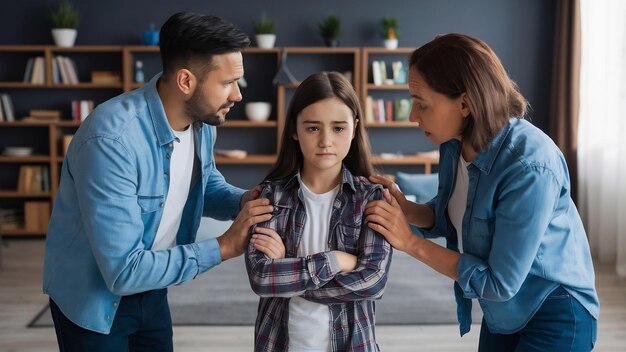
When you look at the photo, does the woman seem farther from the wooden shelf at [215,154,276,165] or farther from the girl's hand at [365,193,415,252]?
the wooden shelf at [215,154,276,165]

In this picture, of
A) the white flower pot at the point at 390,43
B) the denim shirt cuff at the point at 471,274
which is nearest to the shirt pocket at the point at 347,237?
the denim shirt cuff at the point at 471,274

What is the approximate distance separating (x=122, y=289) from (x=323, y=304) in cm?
49

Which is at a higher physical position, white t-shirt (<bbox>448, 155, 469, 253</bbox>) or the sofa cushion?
white t-shirt (<bbox>448, 155, 469, 253</bbox>)

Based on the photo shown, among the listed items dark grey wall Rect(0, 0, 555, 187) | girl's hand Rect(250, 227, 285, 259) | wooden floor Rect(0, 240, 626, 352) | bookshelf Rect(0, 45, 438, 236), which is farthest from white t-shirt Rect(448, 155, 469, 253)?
dark grey wall Rect(0, 0, 555, 187)

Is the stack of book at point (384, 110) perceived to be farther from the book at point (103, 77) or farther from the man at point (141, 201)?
the man at point (141, 201)

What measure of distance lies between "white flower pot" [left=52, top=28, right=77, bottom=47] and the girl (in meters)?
4.86

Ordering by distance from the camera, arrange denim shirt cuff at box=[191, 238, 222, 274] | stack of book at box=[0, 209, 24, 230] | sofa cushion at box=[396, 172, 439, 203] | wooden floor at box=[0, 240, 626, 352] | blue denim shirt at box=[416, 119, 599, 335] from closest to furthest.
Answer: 1. blue denim shirt at box=[416, 119, 599, 335]
2. denim shirt cuff at box=[191, 238, 222, 274]
3. wooden floor at box=[0, 240, 626, 352]
4. sofa cushion at box=[396, 172, 439, 203]
5. stack of book at box=[0, 209, 24, 230]

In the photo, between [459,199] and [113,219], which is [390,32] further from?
[113,219]

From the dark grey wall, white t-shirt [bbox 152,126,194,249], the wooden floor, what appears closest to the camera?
white t-shirt [bbox 152,126,194,249]

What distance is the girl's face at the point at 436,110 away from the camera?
1.60 metres

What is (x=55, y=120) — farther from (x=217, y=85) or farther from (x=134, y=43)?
(x=217, y=85)

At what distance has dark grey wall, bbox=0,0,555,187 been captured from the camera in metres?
6.34

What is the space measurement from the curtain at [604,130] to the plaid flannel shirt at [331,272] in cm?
369

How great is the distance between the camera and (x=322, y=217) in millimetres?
1758
